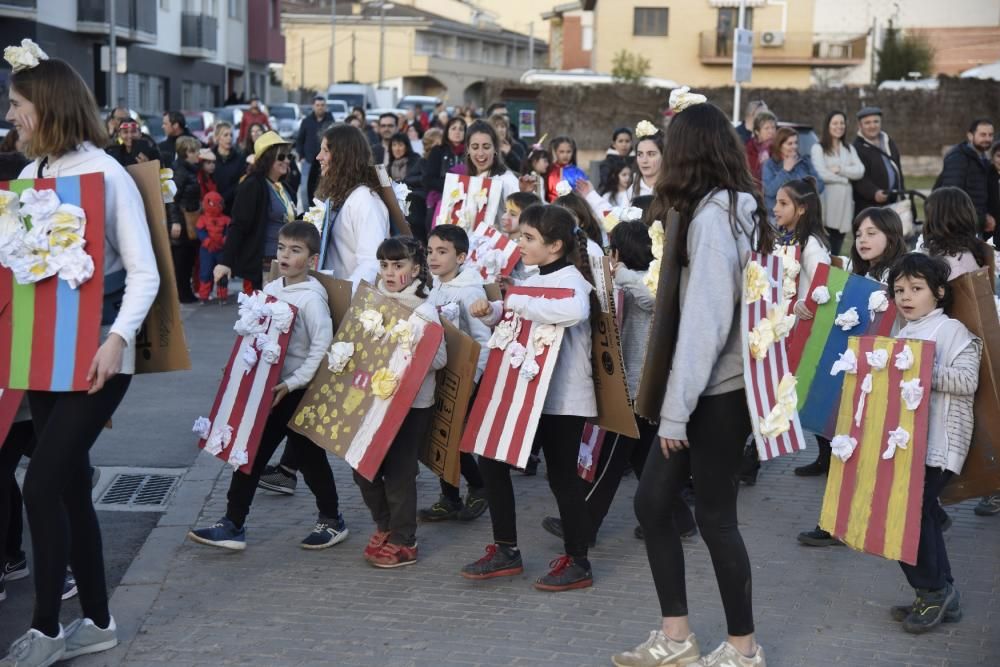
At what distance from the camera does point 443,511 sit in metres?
6.36

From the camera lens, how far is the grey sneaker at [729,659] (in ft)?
14.4

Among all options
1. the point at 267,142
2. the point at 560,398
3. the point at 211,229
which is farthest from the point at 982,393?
the point at 211,229

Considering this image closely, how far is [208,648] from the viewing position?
4699 millimetres

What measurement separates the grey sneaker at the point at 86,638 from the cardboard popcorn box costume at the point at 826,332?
3425 mm

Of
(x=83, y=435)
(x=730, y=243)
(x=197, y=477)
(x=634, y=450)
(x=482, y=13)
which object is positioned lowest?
(x=197, y=477)

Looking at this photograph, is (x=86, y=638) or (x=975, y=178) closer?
(x=86, y=638)

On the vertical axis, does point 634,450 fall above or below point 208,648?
above

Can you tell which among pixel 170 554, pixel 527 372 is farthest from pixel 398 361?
pixel 170 554

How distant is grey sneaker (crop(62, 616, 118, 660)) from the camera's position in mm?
4562

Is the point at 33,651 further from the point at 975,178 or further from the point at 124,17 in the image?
the point at 124,17

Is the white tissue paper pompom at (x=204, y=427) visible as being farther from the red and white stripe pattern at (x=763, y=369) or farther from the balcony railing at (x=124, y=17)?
the balcony railing at (x=124, y=17)

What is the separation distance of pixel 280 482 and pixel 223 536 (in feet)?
3.50

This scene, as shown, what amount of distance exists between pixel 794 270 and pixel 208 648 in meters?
3.62

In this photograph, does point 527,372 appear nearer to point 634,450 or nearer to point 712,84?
point 634,450
